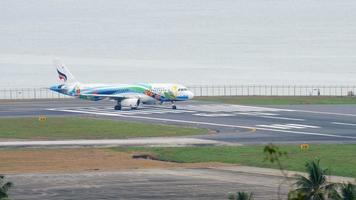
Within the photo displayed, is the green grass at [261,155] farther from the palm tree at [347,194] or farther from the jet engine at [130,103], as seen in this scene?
the jet engine at [130,103]

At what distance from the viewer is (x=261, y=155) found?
253ft

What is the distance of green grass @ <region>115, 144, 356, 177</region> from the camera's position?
236 feet

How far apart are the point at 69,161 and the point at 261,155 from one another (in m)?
13.2

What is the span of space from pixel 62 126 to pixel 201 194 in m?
44.5

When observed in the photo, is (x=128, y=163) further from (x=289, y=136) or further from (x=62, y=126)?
(x=62, y=126)

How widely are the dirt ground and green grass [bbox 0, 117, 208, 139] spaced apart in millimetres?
12547

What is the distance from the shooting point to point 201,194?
193 ft

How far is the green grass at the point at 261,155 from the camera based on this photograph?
7206 cm

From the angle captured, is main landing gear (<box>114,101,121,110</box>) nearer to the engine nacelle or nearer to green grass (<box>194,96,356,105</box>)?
the engine nacelle

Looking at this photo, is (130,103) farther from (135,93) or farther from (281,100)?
(281,100)

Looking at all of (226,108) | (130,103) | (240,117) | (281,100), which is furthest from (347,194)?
(281,100)

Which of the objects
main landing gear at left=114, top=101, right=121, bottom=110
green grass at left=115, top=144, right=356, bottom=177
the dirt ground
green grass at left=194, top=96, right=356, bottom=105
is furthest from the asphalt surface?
the dirt ground

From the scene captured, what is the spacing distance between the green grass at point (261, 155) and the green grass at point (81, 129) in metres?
12.5

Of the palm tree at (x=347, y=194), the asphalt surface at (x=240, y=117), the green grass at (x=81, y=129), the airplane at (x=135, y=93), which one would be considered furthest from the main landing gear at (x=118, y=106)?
the palm tree at (x=347, y=194)
